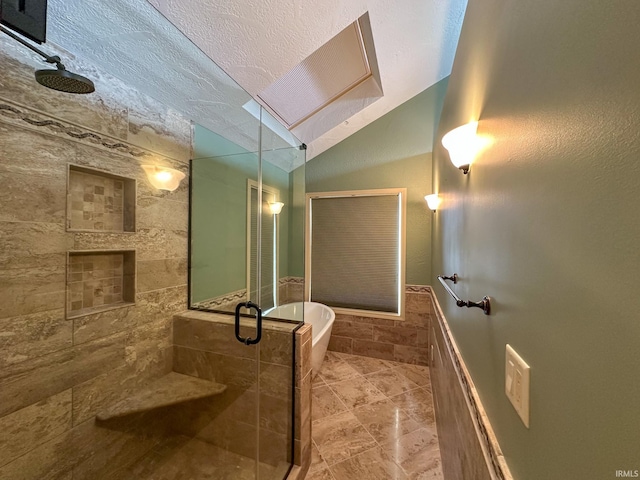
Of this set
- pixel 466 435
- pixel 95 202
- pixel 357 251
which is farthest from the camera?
pixel 357 251

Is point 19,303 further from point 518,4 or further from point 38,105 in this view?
point 518,4

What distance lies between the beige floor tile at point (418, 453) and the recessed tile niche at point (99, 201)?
2.43 metres

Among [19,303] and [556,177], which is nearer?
[556,177]

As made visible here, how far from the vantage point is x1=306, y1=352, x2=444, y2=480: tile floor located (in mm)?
1666

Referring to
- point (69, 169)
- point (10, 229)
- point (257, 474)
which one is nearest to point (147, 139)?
point (69, 169)

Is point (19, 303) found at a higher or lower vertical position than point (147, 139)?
lower

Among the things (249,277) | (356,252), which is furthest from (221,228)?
(356,252)

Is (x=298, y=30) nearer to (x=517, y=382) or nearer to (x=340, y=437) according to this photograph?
(x=517, y=382)

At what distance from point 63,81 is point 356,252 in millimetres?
2903

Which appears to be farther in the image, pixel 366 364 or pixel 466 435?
pixel 366 364

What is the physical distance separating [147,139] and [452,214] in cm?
214

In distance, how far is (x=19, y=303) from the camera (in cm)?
117

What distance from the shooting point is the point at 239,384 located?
1.73 metres

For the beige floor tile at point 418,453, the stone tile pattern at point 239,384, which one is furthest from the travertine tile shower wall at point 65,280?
the beige floor tile at point 418,453
